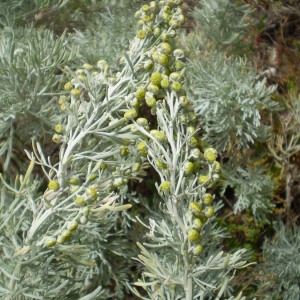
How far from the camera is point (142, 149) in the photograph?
24.6 inches

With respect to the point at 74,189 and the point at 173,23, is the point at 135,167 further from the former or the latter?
the point at 173,23

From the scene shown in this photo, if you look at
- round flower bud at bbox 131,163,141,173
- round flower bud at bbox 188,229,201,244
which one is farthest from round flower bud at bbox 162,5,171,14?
round flower bud at bbox 188,229,201,244

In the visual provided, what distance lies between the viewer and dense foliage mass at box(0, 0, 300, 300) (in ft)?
1.97

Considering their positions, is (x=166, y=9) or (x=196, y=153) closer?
(x=196, y=153)

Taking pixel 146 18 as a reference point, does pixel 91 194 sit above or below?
below

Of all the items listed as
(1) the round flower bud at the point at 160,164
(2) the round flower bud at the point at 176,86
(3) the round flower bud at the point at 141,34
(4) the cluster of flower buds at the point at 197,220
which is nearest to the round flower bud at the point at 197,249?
(4) the cluster of flower buds at the point at 197,220

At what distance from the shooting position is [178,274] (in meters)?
0.64

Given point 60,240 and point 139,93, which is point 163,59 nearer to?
point 139,93

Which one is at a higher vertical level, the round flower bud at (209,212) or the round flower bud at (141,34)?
the round flower bud at (141,34)

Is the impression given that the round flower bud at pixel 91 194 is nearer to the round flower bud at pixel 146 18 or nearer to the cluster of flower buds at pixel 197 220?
the cluster of flower buds at pixel 197 220

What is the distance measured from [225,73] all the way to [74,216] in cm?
51

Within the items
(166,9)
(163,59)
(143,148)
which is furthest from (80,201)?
(166,9)

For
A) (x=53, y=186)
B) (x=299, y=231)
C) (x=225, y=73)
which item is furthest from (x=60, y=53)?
(x=299, y=231)

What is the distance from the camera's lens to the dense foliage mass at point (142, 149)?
1.97 ft
